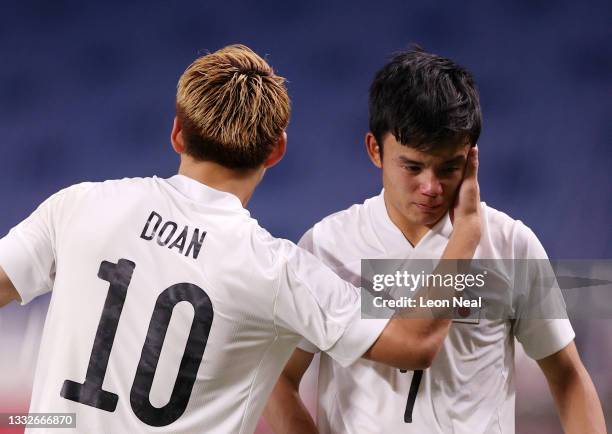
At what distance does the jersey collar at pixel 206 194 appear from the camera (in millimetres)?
1426

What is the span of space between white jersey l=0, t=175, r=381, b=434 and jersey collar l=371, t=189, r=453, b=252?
0.87ft

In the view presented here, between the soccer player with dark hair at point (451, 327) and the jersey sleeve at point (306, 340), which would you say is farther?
the jersey sleeve at point (306, 340)

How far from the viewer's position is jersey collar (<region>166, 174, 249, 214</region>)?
4.68ft

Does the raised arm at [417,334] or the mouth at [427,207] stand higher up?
the mouth at [427,207]

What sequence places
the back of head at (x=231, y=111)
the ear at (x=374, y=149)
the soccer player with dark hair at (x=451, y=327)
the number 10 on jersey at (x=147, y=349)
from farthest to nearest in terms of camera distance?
the ear at (x=374, y=149) < the soccer player with dark hair at (x=451, y=327) < the back of head at (x=231, y=111) < the number 10 on jersey at (x=147, y=349)

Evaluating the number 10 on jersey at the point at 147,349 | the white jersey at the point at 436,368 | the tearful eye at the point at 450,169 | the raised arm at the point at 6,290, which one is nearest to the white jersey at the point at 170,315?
the number 10 on jersey at the point at 147,349

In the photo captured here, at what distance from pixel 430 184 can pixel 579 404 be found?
1.74ft

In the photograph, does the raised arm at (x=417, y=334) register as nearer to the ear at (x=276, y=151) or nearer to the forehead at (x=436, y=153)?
the forehead at (x=436, y=153)

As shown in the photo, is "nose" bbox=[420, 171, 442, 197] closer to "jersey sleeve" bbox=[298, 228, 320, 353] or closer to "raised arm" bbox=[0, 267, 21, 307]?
"jersey sleeve" bbox=[298, 228, 320, 353]

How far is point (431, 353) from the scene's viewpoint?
4.54 feet

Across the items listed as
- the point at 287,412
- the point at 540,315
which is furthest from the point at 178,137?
the point at 540,315

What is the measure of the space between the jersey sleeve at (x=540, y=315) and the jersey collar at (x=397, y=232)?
155 mm

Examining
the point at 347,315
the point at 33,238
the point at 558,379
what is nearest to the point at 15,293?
the point at 33,238

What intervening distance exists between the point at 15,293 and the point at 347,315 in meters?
0.58
